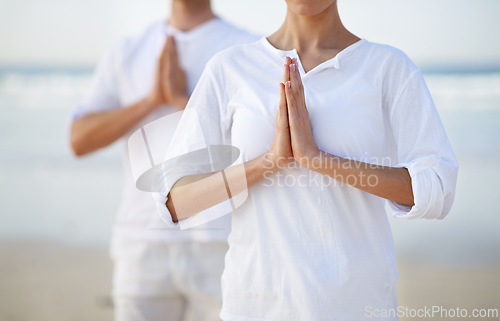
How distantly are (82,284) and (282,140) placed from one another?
12.0 ft

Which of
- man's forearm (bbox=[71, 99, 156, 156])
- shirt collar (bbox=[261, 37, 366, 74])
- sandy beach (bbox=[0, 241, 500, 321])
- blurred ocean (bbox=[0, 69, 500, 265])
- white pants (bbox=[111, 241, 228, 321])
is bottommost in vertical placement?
blurred ocean (bbox=[0, 69, 500, 265])

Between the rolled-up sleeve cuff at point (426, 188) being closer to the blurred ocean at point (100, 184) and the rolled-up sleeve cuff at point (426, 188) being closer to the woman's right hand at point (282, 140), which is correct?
the woman's right hand at point (282, 140)

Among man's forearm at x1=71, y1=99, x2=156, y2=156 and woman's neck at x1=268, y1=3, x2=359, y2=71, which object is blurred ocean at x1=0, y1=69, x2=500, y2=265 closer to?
man's forearm at x1=71, y1=99, x2=156, y2=156

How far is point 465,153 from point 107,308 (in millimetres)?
5743

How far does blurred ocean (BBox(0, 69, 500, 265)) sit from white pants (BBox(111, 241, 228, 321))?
329 cm

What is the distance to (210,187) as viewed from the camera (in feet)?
5.71

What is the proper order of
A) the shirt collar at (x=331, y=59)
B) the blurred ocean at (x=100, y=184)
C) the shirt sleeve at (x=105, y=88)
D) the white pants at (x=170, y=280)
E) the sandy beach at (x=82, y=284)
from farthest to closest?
the blurred ocean at (x=100, y=184), the sandy beach at (x=82, y=284), the shirt sleeve at (x=105, y=88), the white pants at (x=170, y=280), the shirt collar at (x=331, y=59)

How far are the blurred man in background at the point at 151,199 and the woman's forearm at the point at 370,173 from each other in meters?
0.95

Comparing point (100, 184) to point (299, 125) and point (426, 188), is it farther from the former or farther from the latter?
point (426, 188)

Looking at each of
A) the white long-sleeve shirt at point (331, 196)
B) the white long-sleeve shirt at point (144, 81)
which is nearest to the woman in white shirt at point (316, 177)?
the white long-sleeve shirt at point (331, 196)

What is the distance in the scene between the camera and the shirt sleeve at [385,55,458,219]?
1.61m

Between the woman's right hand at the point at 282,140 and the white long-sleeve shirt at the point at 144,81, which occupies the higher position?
the woman's right hand at the point at 282,140

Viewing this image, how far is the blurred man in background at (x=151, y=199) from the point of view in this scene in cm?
251

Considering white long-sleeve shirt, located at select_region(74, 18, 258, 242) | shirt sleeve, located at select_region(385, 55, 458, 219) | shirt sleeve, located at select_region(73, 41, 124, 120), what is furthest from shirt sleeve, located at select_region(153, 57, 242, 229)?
shirt sleeve, located at select_region(73, 41, 124, 120)
